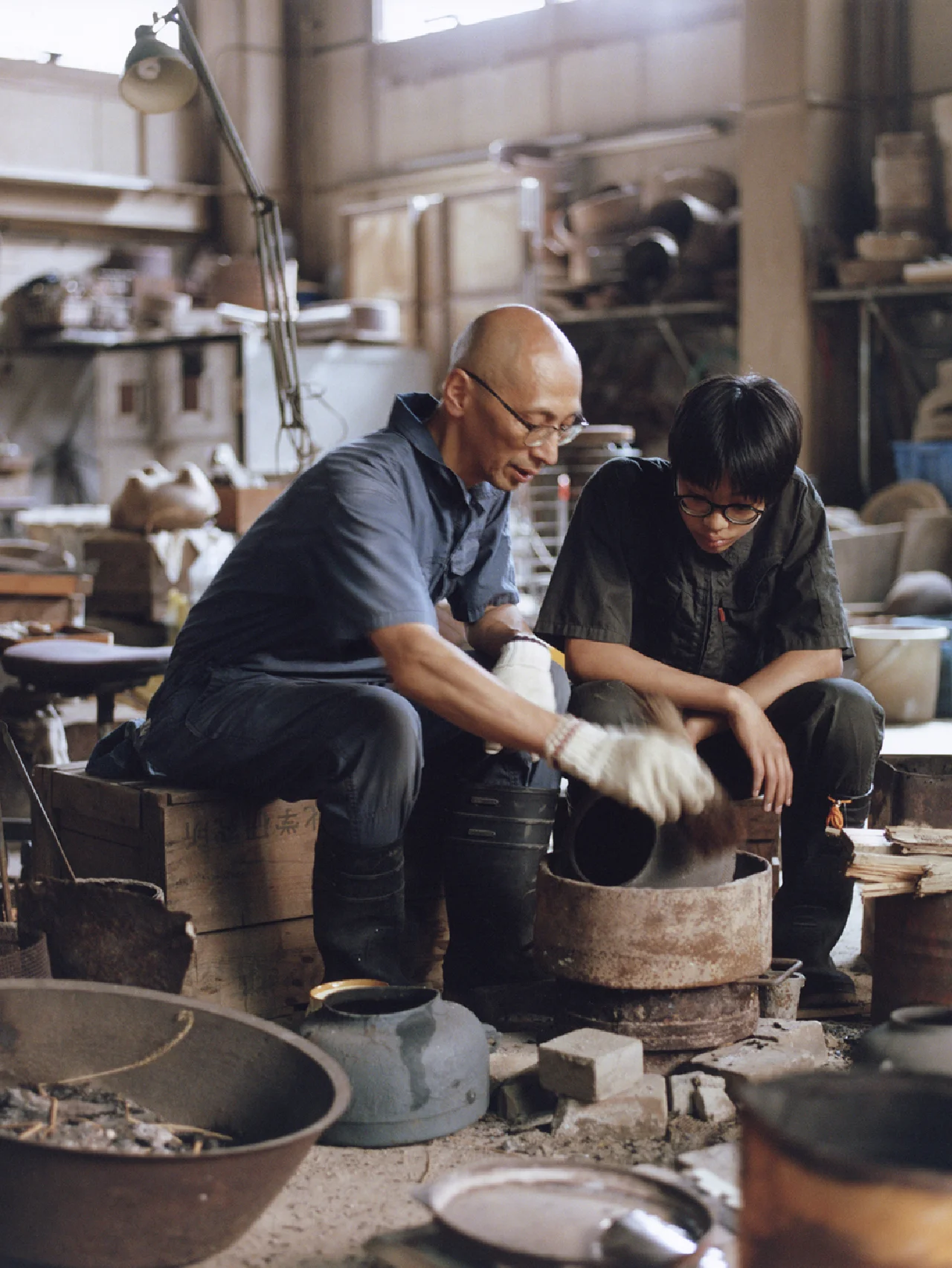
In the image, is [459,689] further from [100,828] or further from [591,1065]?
[100,828]

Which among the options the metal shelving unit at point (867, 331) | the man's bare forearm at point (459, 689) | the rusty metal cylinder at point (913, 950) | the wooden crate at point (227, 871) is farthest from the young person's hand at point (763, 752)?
the metal shelving unit at point (867, 331)

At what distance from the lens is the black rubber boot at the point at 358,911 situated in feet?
9.49

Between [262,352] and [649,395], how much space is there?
10.6 ft

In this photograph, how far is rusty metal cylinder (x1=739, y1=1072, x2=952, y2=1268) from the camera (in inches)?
59.7

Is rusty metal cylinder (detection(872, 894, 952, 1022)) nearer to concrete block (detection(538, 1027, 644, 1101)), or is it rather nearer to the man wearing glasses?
the man wearing glasses

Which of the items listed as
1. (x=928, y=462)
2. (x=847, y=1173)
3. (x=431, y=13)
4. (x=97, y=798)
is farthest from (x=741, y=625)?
(x=431, y=13)

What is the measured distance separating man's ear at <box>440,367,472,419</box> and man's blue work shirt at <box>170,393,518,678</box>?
77 mm

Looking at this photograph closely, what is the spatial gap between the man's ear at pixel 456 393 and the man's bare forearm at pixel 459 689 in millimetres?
544

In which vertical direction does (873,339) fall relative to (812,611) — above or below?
above

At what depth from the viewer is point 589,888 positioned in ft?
8.82

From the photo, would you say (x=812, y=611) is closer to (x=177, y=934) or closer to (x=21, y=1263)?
(x=177, y=934)

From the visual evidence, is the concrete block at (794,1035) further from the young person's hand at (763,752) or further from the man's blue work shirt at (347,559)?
the man's blue work shirt at (347,559)

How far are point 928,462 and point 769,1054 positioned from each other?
7.49m

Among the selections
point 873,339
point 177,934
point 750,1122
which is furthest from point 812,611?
point 873,339
